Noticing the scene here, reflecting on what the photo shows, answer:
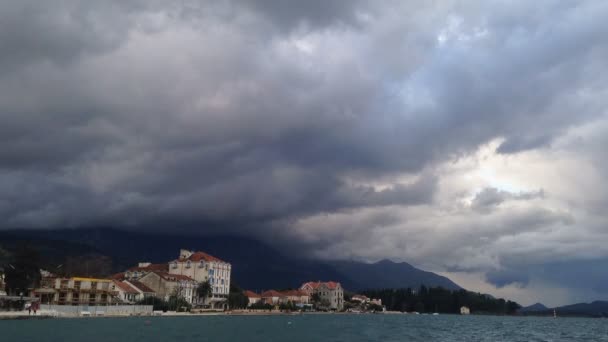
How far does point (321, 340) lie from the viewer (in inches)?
2437

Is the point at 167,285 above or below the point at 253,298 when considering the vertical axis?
above

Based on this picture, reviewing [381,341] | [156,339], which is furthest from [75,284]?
[381,341]

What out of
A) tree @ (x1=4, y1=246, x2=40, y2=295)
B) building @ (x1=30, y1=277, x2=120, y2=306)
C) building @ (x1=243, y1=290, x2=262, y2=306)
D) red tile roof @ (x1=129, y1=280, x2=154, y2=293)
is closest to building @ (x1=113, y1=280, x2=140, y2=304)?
building @ (x1=30, y1=277, x2=120, y2=306)

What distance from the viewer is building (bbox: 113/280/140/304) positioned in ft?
402

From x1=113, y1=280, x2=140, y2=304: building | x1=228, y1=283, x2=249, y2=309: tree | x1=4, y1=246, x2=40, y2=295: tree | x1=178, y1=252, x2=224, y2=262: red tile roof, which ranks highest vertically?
x1=178, y1=252, x2=224, y2=262: red tile roof

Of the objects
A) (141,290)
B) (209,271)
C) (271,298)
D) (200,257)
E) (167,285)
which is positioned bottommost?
(271,298)

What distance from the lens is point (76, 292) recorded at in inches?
4545

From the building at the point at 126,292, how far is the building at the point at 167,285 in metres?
9.21

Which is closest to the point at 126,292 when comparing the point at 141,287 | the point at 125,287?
the point at 125,287

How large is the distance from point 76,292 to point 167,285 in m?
27.2

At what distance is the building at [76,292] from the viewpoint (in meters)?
112

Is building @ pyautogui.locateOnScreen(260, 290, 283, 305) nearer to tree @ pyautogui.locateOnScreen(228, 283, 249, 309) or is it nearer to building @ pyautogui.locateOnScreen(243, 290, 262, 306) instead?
building @ pyautogui.locateOnScreen(243, 290, 262, 306)

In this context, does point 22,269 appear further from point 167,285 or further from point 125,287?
point 167,285

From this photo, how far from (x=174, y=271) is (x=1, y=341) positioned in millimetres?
115930
